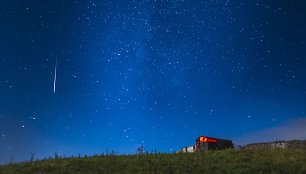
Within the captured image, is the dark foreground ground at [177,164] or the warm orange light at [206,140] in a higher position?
the warm orange light at [206,140]

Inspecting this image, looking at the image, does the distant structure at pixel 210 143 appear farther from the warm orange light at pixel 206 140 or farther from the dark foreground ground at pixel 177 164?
the dark foreground ground at pixel 177 164

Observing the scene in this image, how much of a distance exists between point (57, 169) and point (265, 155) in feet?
41.6

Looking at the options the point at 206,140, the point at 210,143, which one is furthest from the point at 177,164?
the point at 206,140

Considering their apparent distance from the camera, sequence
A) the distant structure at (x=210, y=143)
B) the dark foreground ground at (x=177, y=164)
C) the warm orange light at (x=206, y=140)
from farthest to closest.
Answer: the warm orange light at (x=206, y=140)
the distant structure at (x=210, y=143)
the dark foreground ground at (x=177, y=164)

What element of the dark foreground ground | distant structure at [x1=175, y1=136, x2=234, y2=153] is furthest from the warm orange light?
the dark foreground ground

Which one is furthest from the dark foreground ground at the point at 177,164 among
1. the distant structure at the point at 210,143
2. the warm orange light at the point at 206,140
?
the warm orange light at the point at 206,140

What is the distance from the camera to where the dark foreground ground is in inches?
741

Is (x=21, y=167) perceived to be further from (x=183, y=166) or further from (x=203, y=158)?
(x=203, y=158)

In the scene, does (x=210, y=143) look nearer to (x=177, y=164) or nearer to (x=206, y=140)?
(x=206, y=140)

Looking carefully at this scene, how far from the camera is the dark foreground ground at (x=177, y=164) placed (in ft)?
61.8

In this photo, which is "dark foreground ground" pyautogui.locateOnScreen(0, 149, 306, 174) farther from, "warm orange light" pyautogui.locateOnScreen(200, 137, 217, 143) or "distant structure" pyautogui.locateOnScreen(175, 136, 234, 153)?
"warm orange light" pyautogui.locateOnScreen(200, 137, 217, 143)

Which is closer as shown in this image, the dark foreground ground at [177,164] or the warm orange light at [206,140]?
the dark foreground ground at [177,164]

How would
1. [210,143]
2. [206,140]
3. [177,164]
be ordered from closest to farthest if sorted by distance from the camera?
[177,164] < [210,143] < [206,140]

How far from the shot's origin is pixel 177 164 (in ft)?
65.9
